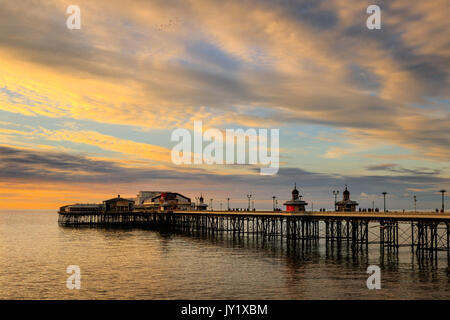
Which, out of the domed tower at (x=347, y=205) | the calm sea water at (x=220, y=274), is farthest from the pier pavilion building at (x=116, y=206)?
the domed tower at (x=347, y=205)

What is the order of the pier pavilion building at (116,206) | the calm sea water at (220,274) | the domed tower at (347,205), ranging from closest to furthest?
the calm sea water at (220,274), the domed tower at (347,205), the pier pavilion building at (116,206)

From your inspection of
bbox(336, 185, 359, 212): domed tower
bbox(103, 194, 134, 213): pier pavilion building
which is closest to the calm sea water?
bbox(336, 185, 359, 212): domed tower

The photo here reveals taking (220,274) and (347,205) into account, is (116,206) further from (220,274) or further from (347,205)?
(220,274)

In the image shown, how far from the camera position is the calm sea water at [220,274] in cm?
3972

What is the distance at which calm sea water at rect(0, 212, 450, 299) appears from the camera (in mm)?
39719

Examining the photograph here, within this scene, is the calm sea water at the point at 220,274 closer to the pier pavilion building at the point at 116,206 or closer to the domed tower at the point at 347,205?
the domed tower at the point at 347,205

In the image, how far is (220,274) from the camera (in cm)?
4953

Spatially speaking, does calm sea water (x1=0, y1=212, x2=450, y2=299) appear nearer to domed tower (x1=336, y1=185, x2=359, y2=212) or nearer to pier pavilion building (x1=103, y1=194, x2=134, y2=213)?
domed tower (x1=336, y1=185, x2=359, y2=212)

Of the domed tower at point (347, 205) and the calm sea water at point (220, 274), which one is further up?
the domed tower at point (347, 205)
